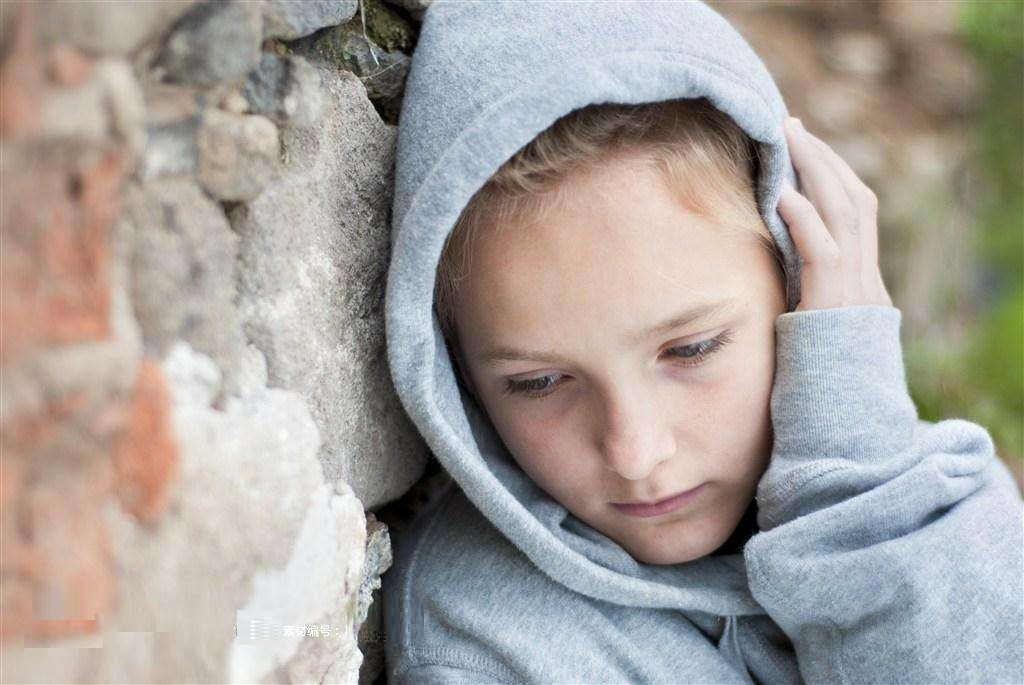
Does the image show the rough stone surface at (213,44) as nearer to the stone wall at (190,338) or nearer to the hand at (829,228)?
the stone wall at (190,338)

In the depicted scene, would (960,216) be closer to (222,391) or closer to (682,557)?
(682,557)

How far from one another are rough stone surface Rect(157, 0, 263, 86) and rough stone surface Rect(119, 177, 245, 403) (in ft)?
0.29

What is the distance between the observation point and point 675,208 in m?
1.39

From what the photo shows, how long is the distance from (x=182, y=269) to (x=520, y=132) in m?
0.51

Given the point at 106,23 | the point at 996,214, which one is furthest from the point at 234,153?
the point at 996,214

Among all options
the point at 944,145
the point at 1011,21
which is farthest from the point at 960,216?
the point at 1011,21

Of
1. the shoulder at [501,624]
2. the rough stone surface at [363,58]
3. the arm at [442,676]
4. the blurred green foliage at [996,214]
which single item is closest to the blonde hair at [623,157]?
the rough stone surface at [363,58]

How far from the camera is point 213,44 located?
0.88m

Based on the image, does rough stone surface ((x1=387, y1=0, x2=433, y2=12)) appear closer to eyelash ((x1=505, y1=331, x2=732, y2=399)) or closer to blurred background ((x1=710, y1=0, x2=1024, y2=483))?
eyelash ((x1=505, y1=331, x2=732, y2=399))

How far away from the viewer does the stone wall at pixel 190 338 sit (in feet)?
2.43

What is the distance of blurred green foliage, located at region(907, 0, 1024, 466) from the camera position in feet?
14.6

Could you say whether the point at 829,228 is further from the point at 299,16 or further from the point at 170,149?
the point at 170,149

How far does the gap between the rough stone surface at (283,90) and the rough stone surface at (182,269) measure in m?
0.13

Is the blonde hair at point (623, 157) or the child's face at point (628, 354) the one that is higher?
the blonde hair at point (623, 157)
